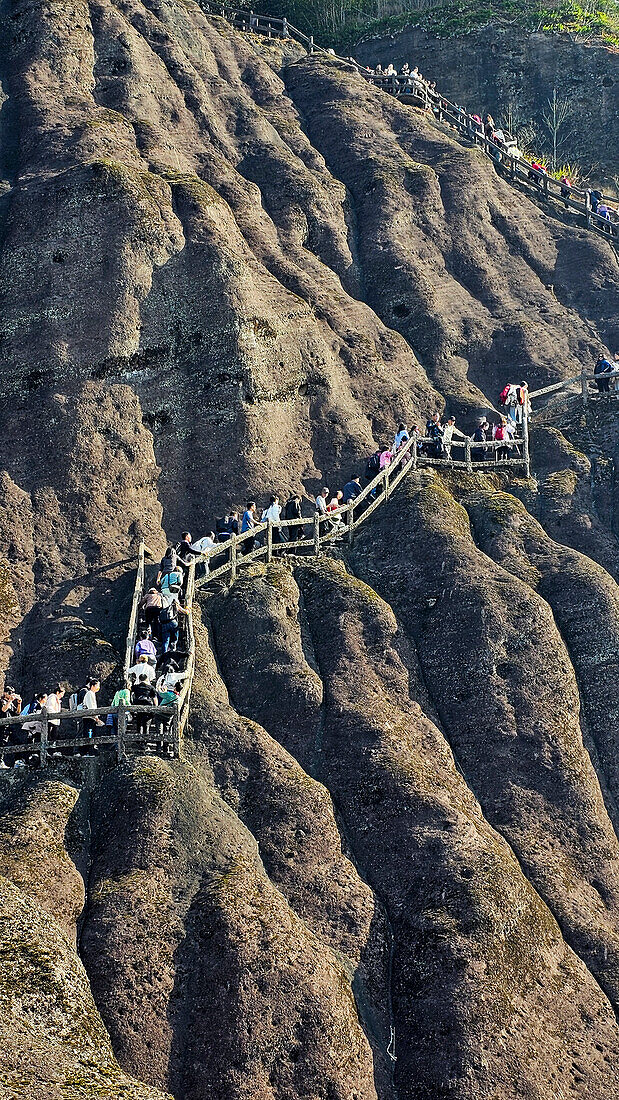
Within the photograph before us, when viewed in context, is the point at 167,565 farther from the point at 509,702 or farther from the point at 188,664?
the point at 509,702

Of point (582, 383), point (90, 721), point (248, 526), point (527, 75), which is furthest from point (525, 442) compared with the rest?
point (527, 75)

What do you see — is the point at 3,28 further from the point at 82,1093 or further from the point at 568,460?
the point at 82,1093

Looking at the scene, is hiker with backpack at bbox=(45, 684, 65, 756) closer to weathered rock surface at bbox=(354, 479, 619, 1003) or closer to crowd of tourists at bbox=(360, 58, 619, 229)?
weathered rock surface at bbox=(354, 479, 619, 1003)

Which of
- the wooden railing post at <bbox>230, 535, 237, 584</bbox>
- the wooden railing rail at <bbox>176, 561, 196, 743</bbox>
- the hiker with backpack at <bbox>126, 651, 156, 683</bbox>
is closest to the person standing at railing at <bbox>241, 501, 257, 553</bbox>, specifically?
the wooden railing post at <bbox>230, 535, 237, 584</bbox>

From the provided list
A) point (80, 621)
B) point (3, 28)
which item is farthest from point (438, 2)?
point (80, 621)

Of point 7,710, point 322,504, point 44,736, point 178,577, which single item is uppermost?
point 322,504

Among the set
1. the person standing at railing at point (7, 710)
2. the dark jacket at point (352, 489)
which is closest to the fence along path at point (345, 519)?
the dark jacket at point (352, 489)
